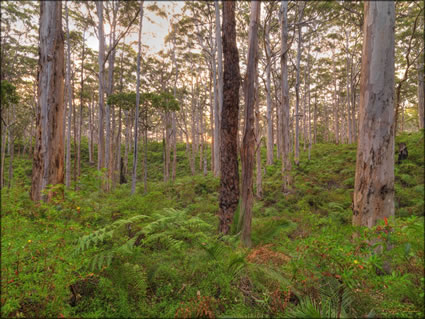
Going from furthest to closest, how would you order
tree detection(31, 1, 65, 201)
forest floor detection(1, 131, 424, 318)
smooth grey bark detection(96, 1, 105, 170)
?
1. smooth grey bark detection(96, 1, 105, 170)
2. tree detection(31, 1, 65, 201)
3. forest floor detection(1, 131, 424, 318)

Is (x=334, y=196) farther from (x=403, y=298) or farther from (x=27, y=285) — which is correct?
(x=27, y=285)

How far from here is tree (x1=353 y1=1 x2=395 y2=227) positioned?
2863 millimetres

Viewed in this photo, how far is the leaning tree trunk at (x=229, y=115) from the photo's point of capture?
454 centimetres

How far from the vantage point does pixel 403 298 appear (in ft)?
7.19

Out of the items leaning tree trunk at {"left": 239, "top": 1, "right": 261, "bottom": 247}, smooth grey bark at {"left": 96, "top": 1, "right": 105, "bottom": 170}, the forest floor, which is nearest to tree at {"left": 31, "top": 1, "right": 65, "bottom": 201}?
the forest floor

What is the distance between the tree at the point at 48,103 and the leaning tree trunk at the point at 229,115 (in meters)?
3.06

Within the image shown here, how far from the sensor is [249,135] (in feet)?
12.0

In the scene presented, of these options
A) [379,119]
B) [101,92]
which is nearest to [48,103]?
[379,119]

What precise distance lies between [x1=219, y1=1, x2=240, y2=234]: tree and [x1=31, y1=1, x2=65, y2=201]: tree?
306cm

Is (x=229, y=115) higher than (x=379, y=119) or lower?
higher

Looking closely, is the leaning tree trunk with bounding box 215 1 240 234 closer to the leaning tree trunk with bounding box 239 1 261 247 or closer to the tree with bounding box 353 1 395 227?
the leaning tree trunk with bounding box 239 1 261 247

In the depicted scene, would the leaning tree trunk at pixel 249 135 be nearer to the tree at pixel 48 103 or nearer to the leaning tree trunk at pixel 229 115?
the leaning tree trunk at pixel 229 115

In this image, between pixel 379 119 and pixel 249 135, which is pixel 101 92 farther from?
pixel 379 119

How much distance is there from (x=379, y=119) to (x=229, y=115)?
2.54 m
